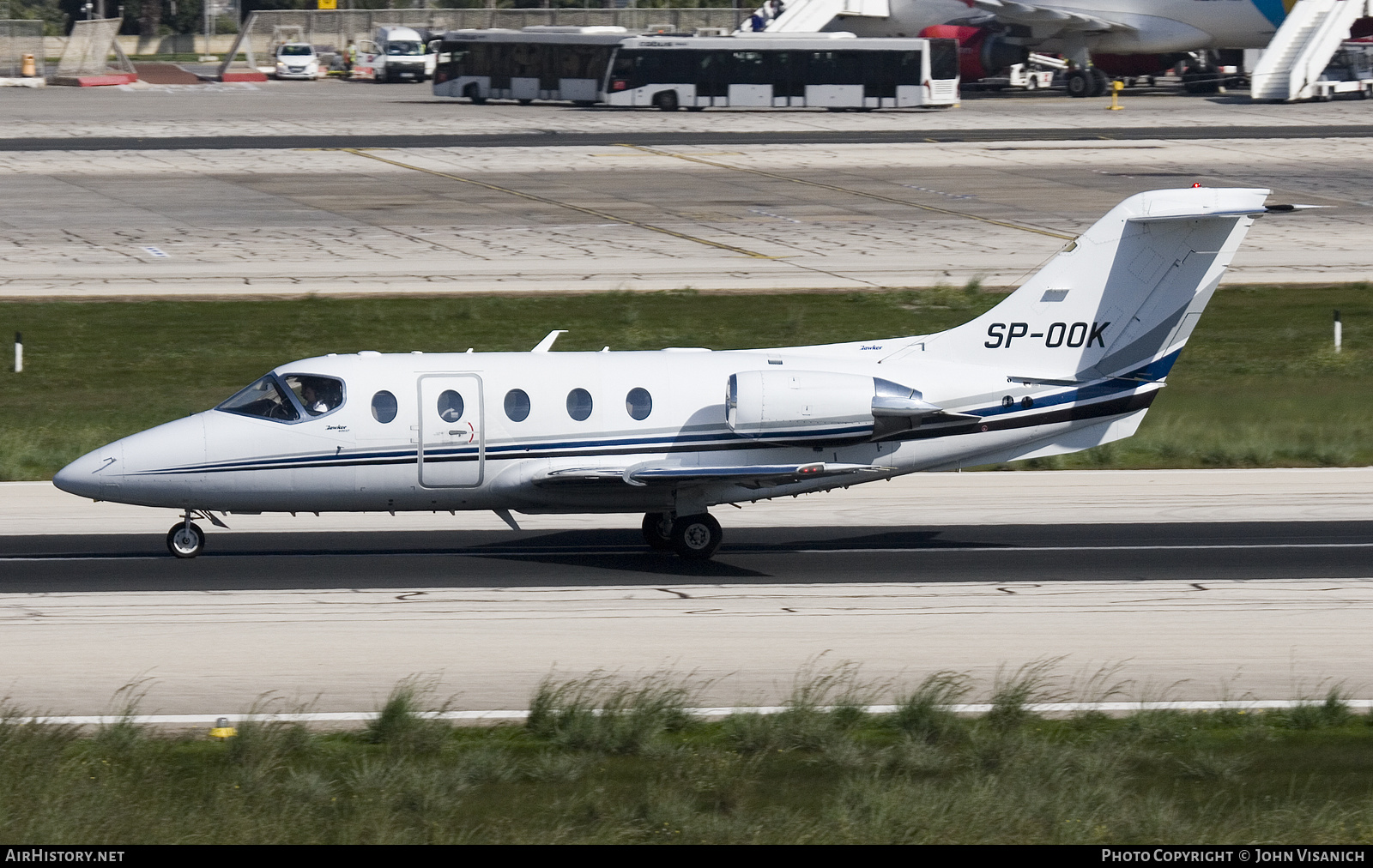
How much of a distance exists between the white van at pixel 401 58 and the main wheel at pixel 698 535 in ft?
310

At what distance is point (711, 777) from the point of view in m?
12.6

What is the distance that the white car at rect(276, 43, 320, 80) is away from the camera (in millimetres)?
113938

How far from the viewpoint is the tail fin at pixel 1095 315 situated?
2028 centimetres

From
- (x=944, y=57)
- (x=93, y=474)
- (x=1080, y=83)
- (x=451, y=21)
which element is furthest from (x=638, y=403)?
(x=451, y=21)

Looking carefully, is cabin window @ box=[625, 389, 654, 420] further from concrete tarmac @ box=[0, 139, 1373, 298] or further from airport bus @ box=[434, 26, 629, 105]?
airport bus @ box=[434, 26, 629, 105]

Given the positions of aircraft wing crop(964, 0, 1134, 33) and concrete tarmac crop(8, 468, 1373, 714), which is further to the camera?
aircraft wing crop(964, 0, 1134, 33)

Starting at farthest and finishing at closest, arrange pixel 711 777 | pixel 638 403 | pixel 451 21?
pixel 451 21, pixel 638 403, pixel 711 777

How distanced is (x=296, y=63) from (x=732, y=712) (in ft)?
353

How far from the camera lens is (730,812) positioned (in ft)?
39.0

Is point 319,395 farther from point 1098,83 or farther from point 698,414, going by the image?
point 1098,83

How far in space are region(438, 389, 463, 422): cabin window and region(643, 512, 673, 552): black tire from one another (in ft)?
9.77

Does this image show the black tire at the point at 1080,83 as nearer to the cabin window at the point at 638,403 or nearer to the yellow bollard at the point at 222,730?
the cabin window at the point at 638,403

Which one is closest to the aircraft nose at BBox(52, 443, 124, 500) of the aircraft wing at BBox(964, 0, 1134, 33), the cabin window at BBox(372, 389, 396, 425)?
the cabin window at BBox(372, 389, 396, 425)

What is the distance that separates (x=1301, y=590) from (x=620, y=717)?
9514 millimetres
